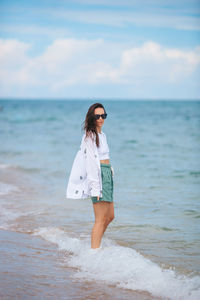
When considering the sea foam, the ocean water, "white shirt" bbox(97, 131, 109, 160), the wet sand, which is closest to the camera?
the wet sand

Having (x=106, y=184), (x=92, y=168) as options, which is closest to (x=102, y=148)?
(x=92, y=168)

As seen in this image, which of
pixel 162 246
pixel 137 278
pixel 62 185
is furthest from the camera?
pixel 62 185

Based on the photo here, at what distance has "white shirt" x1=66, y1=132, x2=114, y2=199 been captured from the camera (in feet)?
15.3

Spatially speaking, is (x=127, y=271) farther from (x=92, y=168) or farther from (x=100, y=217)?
(x=92, y=168)

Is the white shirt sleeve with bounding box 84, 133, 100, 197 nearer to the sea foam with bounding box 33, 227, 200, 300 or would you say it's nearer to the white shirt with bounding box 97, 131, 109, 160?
the white shirt with bounding box 97, 131, 109, 160

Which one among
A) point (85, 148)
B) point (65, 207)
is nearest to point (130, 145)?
point (65, 207)

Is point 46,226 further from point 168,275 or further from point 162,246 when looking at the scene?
point 168,275

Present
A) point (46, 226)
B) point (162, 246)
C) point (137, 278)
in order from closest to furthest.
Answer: point (137, 278) → point (162, 246) → point (46, 226)

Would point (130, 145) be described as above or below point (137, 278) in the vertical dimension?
above

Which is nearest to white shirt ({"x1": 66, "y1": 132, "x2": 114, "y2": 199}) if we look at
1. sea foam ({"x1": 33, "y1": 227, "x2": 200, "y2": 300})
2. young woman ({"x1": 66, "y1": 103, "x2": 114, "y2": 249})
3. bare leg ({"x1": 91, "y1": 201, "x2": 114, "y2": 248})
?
young woman ({"x1": 66, "y1": 103, "x2": 114, "y2": 249})

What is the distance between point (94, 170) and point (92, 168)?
0.03m

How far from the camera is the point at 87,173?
4.68 metres

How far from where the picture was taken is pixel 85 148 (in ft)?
15.4

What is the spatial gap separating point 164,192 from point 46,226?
3700 mm
